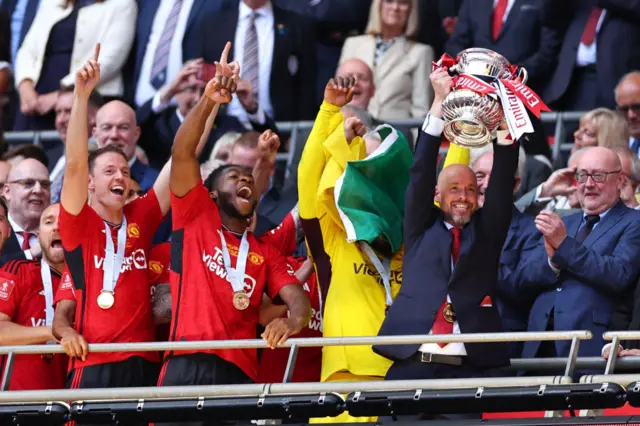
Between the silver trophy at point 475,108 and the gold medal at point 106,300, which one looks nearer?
the silver trophy at point 475,108

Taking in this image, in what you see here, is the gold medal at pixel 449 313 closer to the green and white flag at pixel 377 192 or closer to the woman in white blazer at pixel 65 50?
the green and white flag at pixel 377 192

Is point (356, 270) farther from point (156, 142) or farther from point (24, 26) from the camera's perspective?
point (24, 26)

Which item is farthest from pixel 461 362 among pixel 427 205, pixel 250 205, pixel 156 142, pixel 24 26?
pixel 24 26

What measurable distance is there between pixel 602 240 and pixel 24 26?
576cm

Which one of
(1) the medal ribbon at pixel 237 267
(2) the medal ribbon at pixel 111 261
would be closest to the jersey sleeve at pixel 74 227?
(2) the medal ribbon at pixel 111 261

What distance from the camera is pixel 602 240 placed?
8398 mm

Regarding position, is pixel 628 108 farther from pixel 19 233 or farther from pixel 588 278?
pixel 19 233

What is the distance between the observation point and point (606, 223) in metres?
8.48

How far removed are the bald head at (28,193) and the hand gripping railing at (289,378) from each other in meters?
2.01

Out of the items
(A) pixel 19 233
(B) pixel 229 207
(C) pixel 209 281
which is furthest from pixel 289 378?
(A) pixel 19 233

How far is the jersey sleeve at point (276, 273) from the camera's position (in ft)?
26.6

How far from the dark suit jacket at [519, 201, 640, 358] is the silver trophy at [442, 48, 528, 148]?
925 mm

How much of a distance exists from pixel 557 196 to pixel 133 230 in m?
2.84

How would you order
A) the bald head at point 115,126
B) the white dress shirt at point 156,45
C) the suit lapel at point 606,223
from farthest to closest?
the white dress shirt at point 156,45
the bald head at point 115,126
the suit lapel at point 606,223
